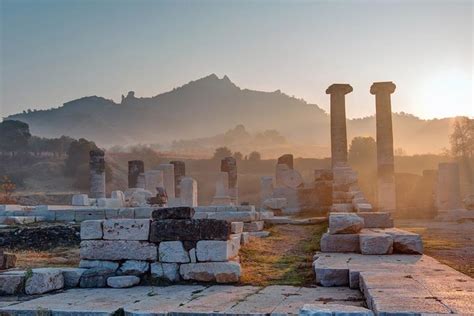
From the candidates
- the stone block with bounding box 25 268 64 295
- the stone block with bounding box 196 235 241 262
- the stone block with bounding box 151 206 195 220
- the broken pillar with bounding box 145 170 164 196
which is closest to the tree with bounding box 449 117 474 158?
the broken pillar with bounding box 145 170 164 196

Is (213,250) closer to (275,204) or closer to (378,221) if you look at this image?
(378,221)

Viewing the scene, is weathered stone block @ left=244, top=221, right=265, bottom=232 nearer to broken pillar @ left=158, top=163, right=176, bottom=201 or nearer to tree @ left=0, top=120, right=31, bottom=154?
broken pillar @ left=158, top=163, right=176, bottom=201

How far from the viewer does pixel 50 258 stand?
13000 millimetres

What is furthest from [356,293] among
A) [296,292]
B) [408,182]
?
[408,182]

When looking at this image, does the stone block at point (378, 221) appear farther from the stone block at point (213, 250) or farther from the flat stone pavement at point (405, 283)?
the stone block at point (213, 250)

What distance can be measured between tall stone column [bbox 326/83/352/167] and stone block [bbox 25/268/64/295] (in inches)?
875

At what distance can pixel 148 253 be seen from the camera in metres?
10.2

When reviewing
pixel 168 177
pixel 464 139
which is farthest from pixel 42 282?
pixel 464 139

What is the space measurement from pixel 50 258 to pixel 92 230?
3052 mm

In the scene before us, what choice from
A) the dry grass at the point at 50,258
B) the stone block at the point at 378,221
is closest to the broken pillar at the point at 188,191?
the dry grass at the point at 50,258

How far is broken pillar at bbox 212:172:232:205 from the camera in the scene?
30.6m

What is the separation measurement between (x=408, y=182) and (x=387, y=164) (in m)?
11.3

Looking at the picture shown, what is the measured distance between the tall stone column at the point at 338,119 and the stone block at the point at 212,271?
69.1 feet

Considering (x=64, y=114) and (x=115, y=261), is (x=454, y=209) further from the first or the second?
(x=64, y=114)
